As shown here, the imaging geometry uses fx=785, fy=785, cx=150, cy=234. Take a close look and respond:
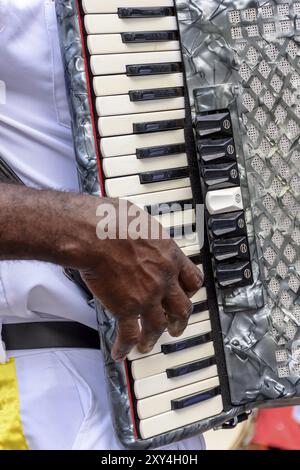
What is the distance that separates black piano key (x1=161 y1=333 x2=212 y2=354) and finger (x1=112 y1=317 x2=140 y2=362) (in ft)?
0.39

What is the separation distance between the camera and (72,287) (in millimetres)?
1370

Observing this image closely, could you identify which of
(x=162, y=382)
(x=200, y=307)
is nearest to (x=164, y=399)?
(x=162, y=382)

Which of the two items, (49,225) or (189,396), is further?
(189,396)

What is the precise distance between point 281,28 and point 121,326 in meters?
0.59

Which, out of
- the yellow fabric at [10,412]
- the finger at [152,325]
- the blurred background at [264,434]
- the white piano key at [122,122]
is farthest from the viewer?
the blurred background at [264,434]

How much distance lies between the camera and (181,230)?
1.29m

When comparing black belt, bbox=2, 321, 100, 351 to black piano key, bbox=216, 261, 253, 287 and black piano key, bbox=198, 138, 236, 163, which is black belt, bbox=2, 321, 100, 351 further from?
black piano key, bbox=198, 138, 236, 163

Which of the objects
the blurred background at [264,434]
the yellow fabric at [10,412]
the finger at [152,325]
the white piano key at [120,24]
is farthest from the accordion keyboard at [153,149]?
the blurred background at [264,434]

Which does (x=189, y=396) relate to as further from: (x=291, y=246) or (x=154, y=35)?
(x=154, y=35)

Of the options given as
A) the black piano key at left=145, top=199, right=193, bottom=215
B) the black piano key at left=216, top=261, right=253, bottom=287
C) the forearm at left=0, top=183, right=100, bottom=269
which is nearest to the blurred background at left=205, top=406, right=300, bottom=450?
the black piano key at left=216, top=261, right=253, bottom=287

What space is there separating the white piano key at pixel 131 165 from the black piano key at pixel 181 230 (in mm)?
100

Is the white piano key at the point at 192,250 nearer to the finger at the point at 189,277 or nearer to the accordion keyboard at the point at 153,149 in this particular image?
the accordion keyboard at the point at 153,149

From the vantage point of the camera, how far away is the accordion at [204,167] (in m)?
1.23
